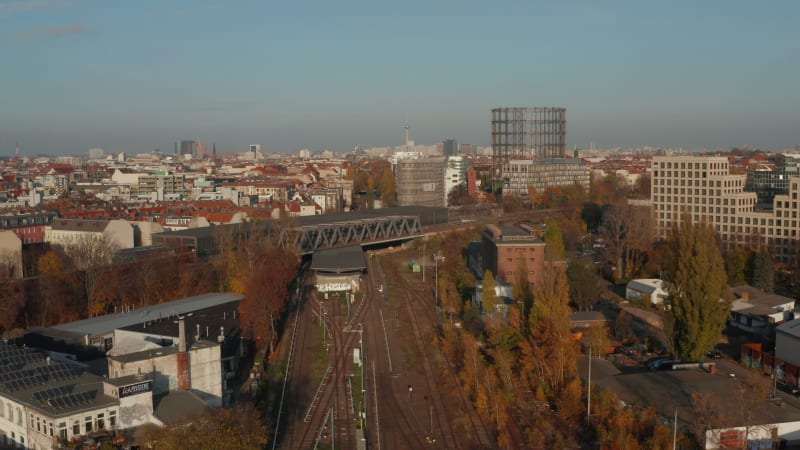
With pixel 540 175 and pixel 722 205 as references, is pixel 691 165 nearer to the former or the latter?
pixel 722 205

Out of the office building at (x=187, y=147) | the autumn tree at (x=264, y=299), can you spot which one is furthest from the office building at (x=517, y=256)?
the office building at (x=187, y=147)

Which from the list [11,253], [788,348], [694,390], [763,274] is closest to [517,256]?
[763,274]

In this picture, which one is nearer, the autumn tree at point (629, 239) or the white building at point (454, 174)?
the autumn tree at point (629, 239)

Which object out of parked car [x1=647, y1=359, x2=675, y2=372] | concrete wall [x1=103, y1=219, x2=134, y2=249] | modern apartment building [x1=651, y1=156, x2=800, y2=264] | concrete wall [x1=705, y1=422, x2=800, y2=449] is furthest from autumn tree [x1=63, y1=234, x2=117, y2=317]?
modern apartment building [x1=651, y1=156, x2=800, y2=264]

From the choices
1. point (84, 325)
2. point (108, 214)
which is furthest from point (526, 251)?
point (108, 214)

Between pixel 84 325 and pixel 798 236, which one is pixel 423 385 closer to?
pixel 84 325

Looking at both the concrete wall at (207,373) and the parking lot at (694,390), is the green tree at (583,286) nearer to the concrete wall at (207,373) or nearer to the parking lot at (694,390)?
the parking lot at (694,390)

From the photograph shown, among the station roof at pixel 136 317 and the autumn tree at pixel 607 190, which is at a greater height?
the autumn tree at pixel 607 190

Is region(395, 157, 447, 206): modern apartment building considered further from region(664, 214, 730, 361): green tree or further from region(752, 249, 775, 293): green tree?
region(664, 214, 730, 361): green tree
